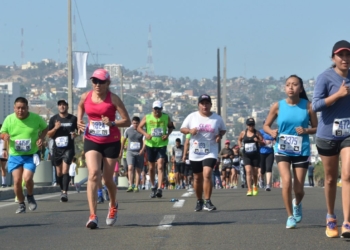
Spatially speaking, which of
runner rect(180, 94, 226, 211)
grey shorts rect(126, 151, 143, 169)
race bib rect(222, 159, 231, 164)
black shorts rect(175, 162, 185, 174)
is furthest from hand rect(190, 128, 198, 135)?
black shorts rect(175, 162, 185, 174)

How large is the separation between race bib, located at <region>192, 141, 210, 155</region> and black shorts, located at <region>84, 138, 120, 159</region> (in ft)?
10.7

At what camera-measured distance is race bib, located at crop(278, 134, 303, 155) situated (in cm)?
1185

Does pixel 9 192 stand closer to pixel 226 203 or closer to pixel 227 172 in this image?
pixel 226 203

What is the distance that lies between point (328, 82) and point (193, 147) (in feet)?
17.5

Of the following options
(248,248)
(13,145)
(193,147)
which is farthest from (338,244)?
(13,145)

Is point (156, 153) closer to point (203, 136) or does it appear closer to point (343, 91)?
point (203, 136)

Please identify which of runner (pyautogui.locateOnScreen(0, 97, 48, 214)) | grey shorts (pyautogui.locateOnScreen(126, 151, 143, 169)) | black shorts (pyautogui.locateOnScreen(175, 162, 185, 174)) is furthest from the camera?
black shorts (pyautogui.locateOnScreen(175, 162, 185, 174))

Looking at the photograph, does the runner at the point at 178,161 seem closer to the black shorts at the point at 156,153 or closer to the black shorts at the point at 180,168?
the black shorts at the point at 180,168

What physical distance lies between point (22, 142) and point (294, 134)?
5305mm

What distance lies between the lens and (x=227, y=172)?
36.3 meters

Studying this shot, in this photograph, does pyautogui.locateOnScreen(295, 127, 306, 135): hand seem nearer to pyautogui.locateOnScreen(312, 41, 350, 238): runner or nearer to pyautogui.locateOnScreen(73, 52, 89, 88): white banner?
pyautogui.locateOnScreen(312, 41, 350, 238): runner

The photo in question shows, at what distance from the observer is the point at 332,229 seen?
10.5 meters

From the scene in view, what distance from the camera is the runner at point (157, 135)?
2062 cm

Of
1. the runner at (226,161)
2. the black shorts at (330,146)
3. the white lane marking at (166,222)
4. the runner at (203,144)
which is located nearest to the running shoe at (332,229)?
the black shorts at (330,146)
